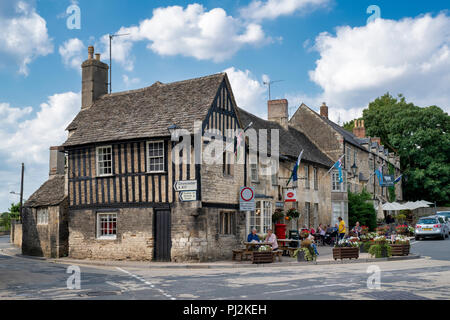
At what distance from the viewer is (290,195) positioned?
90.8ft

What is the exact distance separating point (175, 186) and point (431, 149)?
4179 cm

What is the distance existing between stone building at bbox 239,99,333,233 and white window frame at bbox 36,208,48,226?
1047 cm

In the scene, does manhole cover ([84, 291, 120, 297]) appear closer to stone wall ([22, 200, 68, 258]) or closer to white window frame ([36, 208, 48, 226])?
stone wall ([22, 200, 68, 258])

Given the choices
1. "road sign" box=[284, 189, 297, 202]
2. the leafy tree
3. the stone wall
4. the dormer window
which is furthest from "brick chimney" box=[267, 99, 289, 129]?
the stone wall

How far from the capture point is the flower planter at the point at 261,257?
19031 millimetres

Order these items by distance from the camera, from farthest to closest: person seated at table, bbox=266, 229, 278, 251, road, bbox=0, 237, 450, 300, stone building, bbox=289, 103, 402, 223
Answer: stone building, bbox=289, 103, 402, 223
person seated at table, bbox=266, 229, 278, 251
road, bbox=0, 237, 450, 300

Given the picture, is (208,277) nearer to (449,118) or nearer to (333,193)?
(333,193)

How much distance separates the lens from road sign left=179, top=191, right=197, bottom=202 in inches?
782

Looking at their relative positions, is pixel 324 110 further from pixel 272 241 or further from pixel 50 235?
pixel 50 235

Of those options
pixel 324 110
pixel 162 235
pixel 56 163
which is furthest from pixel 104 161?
pixel 324 110

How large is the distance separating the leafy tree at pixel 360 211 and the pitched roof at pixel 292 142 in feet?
13.3

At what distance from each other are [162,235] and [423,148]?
42.5m

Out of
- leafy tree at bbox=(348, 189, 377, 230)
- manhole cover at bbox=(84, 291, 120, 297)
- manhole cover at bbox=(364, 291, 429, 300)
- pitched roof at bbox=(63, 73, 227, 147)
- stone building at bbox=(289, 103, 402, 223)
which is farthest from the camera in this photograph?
leafy tree at bbox=(348, 189, 377, 230)
